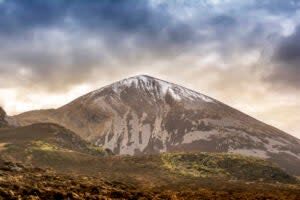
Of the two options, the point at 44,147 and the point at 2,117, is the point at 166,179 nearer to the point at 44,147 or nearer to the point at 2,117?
the point at 44,147

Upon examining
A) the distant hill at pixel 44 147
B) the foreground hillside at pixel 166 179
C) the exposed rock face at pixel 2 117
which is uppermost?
the exposed rock face at pixel 2 117

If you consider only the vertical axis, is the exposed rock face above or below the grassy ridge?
above

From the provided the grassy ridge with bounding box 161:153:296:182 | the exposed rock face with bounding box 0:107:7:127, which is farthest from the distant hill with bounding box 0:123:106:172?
the grassy ridge with bounding box 161:153:296:182

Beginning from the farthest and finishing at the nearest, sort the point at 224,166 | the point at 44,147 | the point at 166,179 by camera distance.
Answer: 1. the point at 44,147
2. the point at 224,166
3. the point at 166,179

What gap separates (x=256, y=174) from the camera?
110125 millimetres

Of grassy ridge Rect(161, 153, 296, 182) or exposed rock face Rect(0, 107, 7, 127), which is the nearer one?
grassy ridge Rect(161, 153, 296, 182)

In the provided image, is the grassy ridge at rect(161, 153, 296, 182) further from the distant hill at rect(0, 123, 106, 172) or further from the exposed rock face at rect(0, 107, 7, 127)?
the exposed rock face at rect(0, 107, 7, 127)

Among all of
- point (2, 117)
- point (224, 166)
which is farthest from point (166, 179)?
point (2, 117)

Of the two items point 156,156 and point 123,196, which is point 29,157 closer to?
point 156,156

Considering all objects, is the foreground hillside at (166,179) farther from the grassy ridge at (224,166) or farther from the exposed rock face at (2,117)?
the exposed rock face at (2,117)

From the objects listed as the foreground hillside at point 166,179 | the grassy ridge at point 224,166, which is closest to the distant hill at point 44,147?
the foreground hillside at point 166,179

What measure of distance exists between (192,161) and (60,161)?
113 ft

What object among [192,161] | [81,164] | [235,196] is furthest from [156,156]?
[235,196]

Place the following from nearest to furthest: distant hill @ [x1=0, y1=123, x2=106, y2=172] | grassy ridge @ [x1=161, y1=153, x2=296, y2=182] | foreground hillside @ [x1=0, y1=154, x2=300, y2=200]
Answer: foreground hillside @ [x1=0, y1=154, x2=300, y2=200], grassy ridge @ [x1=161, y1=153, x2=296, y2=182], distant hill @ [x1=0, y1=123, x2=106, y2=172]
